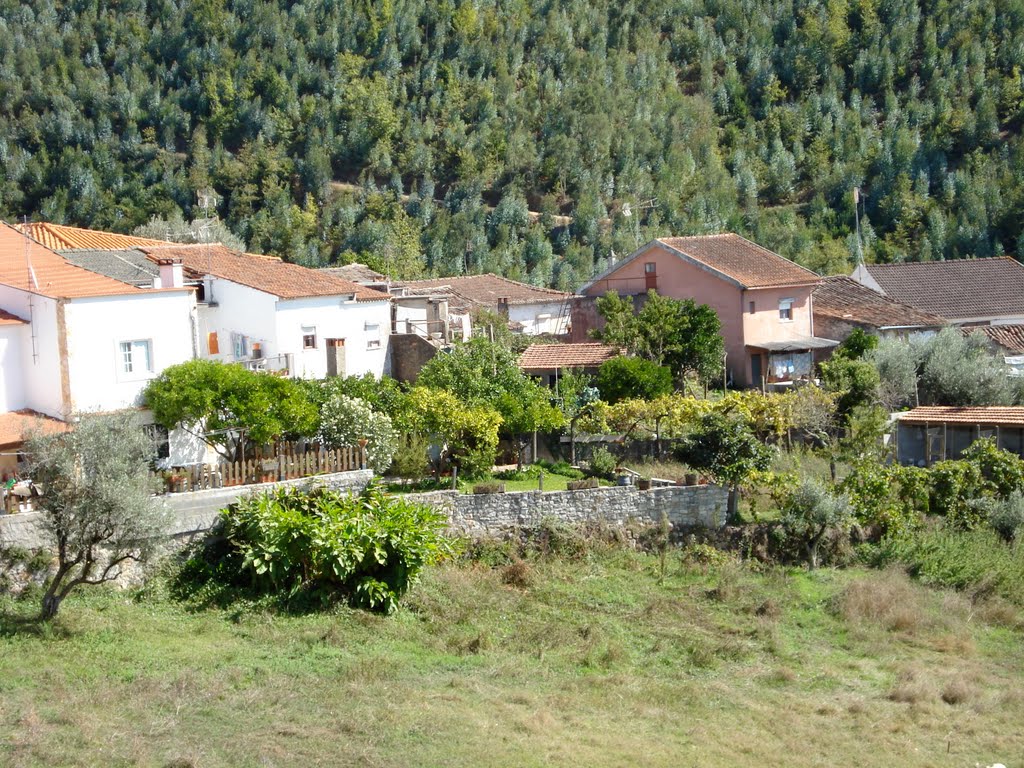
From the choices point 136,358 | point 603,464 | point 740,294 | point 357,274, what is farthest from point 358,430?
point 357,274

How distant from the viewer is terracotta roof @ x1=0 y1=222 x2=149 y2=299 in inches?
1109

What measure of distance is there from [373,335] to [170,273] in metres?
7.03

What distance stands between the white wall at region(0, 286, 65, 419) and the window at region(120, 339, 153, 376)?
59.7 inches

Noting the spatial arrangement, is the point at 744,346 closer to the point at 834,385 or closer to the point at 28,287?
the point at 834,385

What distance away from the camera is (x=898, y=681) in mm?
21875

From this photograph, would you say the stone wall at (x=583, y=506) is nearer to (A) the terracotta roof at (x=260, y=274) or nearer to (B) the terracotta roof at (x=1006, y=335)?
(A) the terracotta roof at (x=260, y=274)

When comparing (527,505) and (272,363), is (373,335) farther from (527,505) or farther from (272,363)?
(527,505)

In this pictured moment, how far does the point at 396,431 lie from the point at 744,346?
659 inches

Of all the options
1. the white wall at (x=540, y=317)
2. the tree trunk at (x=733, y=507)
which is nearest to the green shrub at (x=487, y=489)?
the tree trunk at (x=733, y=507)

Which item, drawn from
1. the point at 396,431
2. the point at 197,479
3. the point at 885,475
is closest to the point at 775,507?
the point at 885,475

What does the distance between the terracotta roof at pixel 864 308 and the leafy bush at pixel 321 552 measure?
83.2 ft

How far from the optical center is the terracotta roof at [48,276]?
92.4 feet

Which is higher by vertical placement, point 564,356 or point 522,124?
point 522,124

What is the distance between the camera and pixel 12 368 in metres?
28.0
